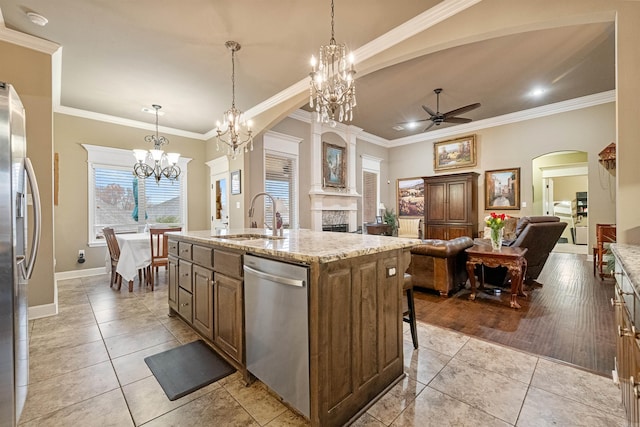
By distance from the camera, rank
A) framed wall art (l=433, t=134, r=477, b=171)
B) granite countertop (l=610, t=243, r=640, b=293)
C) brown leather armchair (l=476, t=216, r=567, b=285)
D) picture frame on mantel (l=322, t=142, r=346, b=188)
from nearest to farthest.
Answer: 1. granite countertop (l=610, t=243, r=640, b=293)
2. brown leather armchair (l=476, t=216, r=567, b=285)
3. picture frame on mantel (l=322, t=142, r=346, b=188)
4. framed wall art (l=433, t=134, r=477, b=171)

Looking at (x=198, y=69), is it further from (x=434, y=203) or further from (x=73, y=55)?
(x=434, y=203)

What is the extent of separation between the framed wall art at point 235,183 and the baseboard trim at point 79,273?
2.87 metres

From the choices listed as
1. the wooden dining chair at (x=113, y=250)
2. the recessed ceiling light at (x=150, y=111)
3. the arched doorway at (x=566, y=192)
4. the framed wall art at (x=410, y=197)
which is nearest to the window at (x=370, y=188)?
the framed wall art at (x=410, y=197)

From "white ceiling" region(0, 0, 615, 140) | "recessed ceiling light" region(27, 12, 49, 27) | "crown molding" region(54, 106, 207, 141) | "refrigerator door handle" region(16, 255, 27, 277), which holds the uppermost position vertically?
"white ceiling" region(0, 0, 615, 140)

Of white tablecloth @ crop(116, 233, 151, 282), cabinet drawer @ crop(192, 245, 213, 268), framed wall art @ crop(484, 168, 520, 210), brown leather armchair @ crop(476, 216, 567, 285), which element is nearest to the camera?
cabinet drawer @ crop(192, 245, 213, 268)

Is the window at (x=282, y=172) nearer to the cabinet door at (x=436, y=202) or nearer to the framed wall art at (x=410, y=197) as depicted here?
the cabinet door at (x=436, y=202)

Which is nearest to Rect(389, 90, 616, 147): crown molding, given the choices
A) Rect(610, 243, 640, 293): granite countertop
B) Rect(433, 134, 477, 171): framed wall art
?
Rect(433, 134, 477, 171): framed wall art

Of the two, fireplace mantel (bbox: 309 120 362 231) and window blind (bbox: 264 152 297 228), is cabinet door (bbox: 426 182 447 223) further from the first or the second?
window blind (bbox: 264 152 297 228)

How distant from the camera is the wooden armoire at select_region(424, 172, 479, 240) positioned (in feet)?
22.3

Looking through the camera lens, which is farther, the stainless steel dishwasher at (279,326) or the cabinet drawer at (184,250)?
the cabinet drawer at (184,250)

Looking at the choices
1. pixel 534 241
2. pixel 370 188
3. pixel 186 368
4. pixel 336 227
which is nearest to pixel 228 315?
pixel 186 368

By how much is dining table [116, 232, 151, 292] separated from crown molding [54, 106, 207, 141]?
277cm

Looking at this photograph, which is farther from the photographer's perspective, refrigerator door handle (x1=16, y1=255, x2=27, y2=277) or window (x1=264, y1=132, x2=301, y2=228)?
window (x1=264, y1=132, x2=301, y2=228)

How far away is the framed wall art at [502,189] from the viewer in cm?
647
